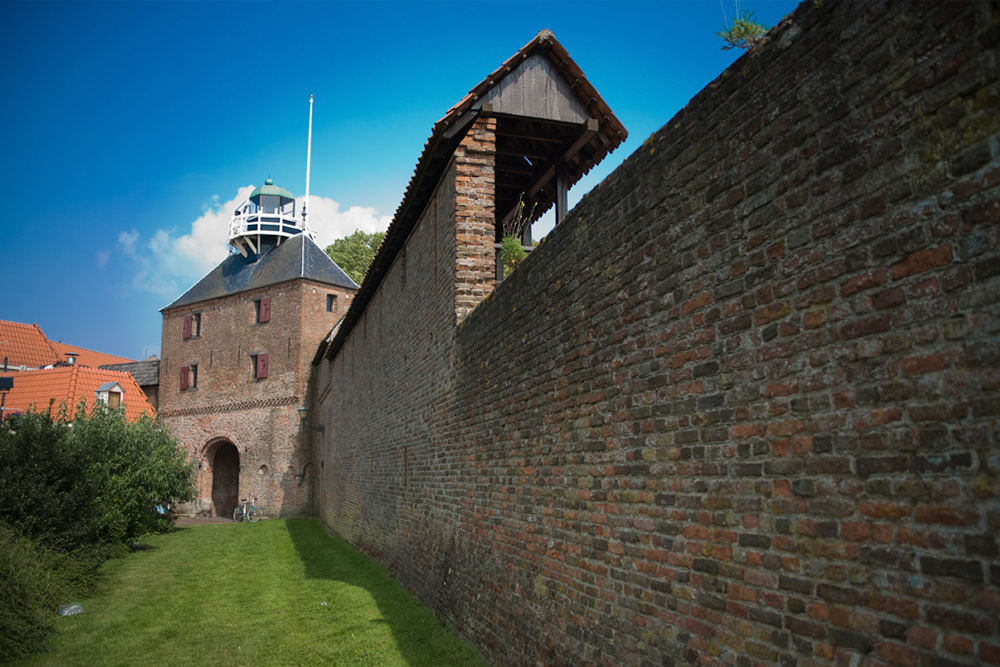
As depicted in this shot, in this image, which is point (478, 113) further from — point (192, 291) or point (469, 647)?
point (192, 291)

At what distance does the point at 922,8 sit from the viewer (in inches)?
85.0

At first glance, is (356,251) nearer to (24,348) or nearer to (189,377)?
(189,377)

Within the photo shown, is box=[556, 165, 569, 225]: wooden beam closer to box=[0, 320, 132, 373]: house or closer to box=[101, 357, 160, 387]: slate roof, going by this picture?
box=[101, 357, 160, 387]: slate roof

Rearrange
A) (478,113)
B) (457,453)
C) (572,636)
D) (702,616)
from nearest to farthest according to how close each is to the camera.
A: (702,616), (572,636), (457,453), (478,113)

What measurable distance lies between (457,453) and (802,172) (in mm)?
5468

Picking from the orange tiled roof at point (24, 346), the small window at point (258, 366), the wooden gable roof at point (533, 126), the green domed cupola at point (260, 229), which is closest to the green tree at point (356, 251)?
the green domed cupola at point (260, 229)

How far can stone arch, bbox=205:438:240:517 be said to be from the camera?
103ft

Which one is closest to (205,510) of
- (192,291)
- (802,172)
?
(192,291)

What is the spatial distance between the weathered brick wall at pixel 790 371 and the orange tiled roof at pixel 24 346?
40.3 metres

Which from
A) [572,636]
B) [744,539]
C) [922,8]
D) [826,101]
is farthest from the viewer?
[572,636]

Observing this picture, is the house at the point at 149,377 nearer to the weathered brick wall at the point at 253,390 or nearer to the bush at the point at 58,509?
the weathered brick wall at the point at 253,390

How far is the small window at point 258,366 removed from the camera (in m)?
30.2

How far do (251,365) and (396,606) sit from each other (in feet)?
81.8

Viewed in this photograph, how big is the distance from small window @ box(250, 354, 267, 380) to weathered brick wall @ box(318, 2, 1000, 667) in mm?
27393
